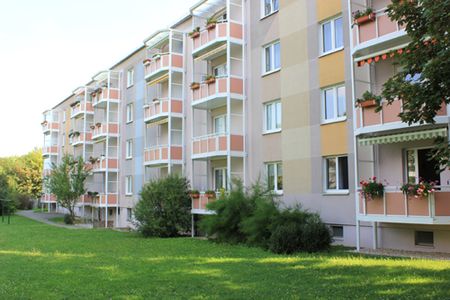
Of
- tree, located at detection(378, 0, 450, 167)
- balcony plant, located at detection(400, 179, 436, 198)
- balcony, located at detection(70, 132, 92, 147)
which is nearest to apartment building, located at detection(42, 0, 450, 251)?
balcony plant, located at detection(400, 179, 436, 198)

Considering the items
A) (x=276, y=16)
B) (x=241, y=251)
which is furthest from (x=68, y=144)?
(x=241, y=251)

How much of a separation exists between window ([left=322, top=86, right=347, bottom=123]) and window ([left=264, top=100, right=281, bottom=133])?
285 centimetres

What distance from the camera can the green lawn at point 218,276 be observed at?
9055 millimetres

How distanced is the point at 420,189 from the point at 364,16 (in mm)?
6151

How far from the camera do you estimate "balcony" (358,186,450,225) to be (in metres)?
13.4

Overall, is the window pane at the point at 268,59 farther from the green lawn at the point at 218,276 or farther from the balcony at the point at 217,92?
the green lawn at the point at 218,276

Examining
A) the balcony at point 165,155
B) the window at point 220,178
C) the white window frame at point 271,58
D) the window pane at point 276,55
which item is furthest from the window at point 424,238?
the balcony at point 165,155

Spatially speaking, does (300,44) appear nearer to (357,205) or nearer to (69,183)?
(357,205)

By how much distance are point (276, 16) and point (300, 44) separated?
2.41 metres

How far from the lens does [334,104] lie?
Result: 61.5 ft

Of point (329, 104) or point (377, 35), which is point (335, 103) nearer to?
point (329, 104)

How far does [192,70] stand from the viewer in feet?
91.5

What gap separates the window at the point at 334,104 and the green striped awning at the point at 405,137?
273cm

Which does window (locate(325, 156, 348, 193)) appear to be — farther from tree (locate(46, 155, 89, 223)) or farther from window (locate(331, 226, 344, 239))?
tree (locate(46, 155, 89, 223))
